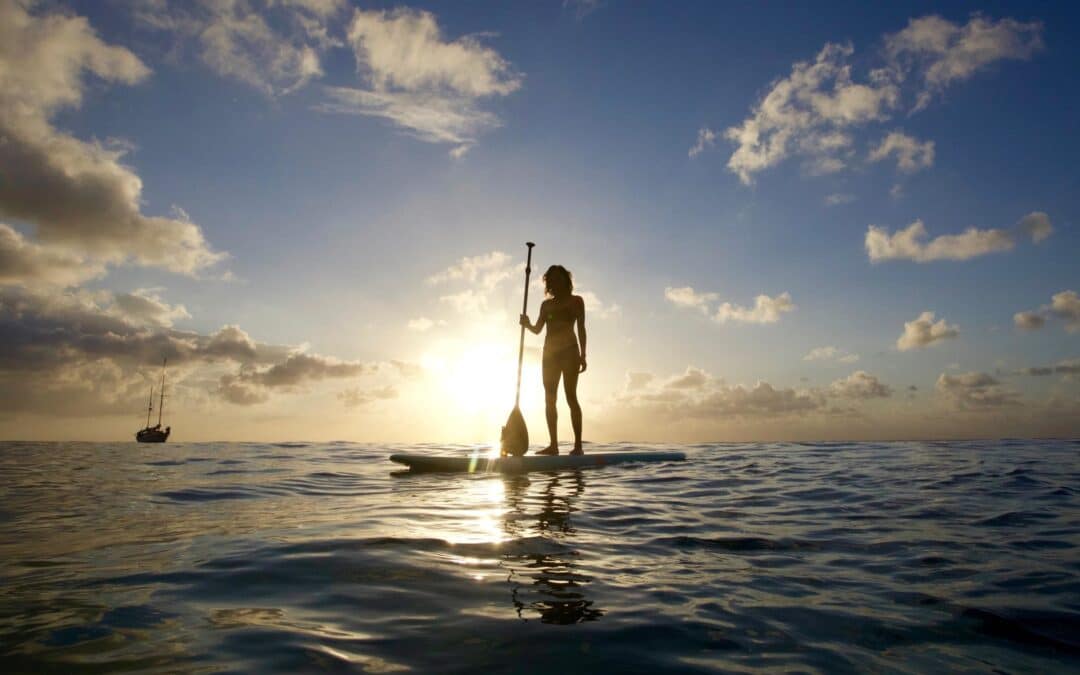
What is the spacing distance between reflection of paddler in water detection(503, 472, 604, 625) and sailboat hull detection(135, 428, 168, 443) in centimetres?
11483

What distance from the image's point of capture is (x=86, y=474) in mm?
9844

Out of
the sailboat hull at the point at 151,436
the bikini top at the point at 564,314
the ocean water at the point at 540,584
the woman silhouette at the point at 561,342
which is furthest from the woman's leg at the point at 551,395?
the sailboat hull at the point at 151,436

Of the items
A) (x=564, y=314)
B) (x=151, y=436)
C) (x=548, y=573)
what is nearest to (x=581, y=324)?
(x=564, y=314)

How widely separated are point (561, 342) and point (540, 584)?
26.5 feet

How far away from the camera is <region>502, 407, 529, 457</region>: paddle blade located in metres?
11.3

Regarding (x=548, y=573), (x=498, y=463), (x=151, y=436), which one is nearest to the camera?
(x=548, y=573)

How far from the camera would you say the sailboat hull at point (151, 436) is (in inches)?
3903

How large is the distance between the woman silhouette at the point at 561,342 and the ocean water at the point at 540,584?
4408mm

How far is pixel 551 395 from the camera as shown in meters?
11.1

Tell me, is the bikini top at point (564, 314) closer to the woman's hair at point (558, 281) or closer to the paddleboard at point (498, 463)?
the woman's hair at point (558, 281)

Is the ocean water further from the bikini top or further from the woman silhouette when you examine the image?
the bikini top

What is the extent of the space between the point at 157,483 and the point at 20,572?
559cm

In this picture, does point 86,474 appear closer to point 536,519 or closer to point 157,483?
point 157,483

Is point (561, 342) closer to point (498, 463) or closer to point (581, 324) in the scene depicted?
point (581, 324)
